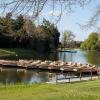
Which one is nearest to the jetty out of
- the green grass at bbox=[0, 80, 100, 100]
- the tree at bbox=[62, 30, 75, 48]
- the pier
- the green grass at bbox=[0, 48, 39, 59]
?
the pier

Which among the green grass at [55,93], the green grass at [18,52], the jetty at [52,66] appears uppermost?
the green grass at [18,52]

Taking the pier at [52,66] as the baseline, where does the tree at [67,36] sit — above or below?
above

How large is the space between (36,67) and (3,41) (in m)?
38.6

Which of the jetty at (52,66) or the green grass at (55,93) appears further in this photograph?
the jetty at (52,66)

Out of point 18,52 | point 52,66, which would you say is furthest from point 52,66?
point 18,52

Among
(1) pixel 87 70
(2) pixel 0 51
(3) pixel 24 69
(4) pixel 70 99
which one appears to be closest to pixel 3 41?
(2) pixel 0 51

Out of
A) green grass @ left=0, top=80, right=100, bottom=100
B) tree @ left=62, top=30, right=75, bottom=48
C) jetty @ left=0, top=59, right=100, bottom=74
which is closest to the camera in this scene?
green grass @ left=0, top=80, right=100, bottom=100

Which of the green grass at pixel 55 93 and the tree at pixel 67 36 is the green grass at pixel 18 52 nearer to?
the tree at pixel 67 36

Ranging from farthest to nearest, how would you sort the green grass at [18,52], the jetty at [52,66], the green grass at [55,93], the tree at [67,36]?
1. the green grass at [18,52]
2. the jetty at [52,66]
3. the tree at [67,36]
4. the green grass at [55,93]

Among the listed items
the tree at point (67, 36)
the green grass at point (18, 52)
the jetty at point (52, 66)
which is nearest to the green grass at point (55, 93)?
the tree at point (67, 36)

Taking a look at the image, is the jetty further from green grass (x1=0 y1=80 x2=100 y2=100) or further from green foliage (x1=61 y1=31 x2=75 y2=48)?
green grass (x1=0 y1=80 x2=100 y2=100)

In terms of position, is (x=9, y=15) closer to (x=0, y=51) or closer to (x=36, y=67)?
(x=36, y=67)

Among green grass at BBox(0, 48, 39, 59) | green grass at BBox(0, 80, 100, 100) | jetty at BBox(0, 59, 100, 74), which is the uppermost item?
green grass at BBox(0, 48, 39, 59)

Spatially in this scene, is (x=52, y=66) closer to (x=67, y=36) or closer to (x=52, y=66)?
(x=52, y=66)
